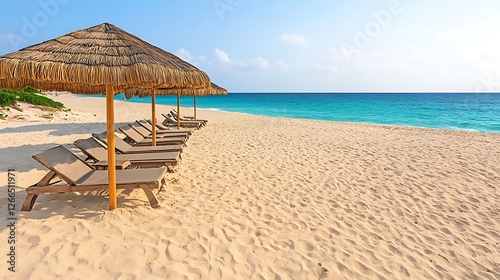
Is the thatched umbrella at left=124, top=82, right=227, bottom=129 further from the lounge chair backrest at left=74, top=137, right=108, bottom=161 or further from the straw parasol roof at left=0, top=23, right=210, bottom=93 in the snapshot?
the straw parasol roof at left=0, top=23, right=210, bottom=93

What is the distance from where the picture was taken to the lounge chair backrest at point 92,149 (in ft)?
15.1

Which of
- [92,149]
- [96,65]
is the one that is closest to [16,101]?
[92,149]

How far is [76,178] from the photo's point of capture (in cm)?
358

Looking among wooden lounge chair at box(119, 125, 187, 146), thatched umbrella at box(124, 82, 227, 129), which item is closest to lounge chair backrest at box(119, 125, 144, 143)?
wooden lounge chair at box(119, 125, 187, 146)

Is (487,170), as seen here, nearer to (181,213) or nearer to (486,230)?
(486,230)

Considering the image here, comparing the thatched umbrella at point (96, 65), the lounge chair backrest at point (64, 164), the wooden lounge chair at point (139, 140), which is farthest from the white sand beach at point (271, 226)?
the wooden lounge chair at point (139, 140)

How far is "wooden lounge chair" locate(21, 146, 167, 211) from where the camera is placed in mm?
3408

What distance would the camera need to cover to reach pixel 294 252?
9.41ft

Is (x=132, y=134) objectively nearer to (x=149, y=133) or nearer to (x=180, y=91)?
(x=149, y=133)

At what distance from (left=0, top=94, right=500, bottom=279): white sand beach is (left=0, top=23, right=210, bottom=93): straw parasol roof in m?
1.51

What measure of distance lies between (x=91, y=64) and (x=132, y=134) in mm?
4575

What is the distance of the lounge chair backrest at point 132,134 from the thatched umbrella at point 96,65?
136 inches

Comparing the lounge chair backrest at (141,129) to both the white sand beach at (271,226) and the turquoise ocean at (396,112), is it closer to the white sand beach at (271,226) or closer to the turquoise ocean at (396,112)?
the white sand beach at (271,226)

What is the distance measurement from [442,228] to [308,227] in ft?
5.25
